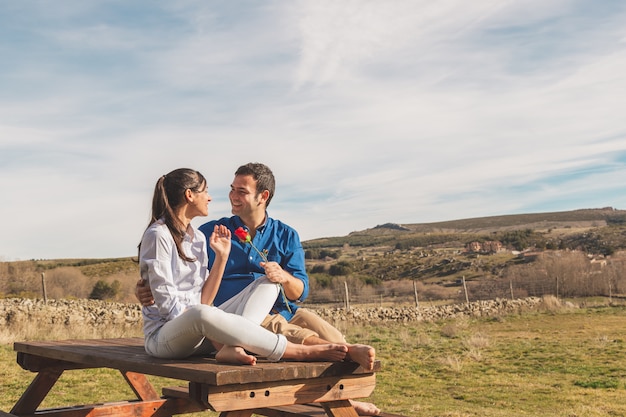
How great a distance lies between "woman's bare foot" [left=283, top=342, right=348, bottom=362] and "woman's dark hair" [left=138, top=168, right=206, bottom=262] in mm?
792

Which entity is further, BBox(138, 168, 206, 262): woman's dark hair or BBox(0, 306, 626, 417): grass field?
BBox(0, 306, 626, 417): grass field

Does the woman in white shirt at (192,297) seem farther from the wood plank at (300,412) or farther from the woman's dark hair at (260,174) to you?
the wood plank at (300,412)

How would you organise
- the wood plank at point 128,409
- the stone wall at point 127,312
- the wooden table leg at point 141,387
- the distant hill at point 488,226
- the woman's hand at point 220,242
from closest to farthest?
the woman's hand at point 220,242 → the wood plank at point 128,409 → the wooden table leg at point 141,387 → the stone wall at point 127,312 → the distant hill at point 488,226

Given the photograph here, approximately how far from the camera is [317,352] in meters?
2.90

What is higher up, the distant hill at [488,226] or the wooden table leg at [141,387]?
the distant hill at [488,226]

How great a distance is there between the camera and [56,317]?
15.1 metres

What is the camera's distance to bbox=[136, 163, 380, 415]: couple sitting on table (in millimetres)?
2885

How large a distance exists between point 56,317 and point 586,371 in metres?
10.5

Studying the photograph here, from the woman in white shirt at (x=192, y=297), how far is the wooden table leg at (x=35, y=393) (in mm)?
1646

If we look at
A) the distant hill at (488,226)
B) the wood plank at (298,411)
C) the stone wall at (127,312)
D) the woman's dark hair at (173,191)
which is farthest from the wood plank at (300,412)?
the distant hill at (488,226)

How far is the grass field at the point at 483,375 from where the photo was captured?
7.98 meters

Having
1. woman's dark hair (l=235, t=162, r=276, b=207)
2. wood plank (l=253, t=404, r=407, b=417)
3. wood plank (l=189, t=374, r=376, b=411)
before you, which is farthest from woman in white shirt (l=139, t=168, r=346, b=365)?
wood plank (l=253, t=404, r=407, b=417)

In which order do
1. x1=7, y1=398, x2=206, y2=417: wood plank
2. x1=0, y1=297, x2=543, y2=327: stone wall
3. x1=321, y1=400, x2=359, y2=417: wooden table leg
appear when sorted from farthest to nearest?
x1=0, y1=297, x2=543, y2=327: stone wall
x1=7, y1=398, x2=206, y2=417: wood plank
x1=321, y1=400, x2=359, y2=417: wooden table leg

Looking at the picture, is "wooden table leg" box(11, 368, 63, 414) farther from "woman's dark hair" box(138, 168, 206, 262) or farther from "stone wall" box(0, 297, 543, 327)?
"stone wall" box(0, 297, 543, 327)
